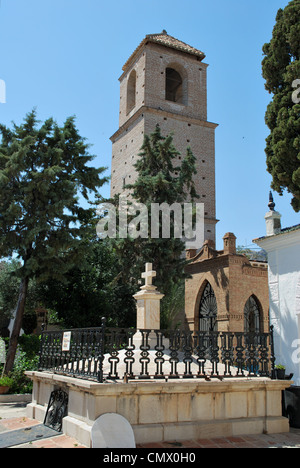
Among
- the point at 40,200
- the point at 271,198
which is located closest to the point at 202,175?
the point at 271,198

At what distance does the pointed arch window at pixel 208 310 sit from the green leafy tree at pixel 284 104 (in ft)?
28.7

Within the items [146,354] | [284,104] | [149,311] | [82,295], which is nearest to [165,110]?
[284,104]

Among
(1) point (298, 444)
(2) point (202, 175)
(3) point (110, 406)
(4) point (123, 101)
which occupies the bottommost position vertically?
(1) point (298, 444)

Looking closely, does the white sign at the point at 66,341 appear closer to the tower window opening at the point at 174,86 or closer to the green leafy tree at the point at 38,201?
the green leafy tree at the point at 38,201

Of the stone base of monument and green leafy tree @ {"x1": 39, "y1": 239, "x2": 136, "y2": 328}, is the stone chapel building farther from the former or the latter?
the stone base of monument

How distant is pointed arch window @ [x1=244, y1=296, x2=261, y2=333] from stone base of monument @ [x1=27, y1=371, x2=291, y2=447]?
1288 cm

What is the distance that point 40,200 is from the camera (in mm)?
13484

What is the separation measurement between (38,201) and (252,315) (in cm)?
1181

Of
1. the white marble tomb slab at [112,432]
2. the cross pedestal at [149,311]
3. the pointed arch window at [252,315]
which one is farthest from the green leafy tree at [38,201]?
the pointed arch window at [252,315]

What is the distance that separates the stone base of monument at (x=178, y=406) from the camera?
6195 millimetres

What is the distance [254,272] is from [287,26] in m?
10.6
